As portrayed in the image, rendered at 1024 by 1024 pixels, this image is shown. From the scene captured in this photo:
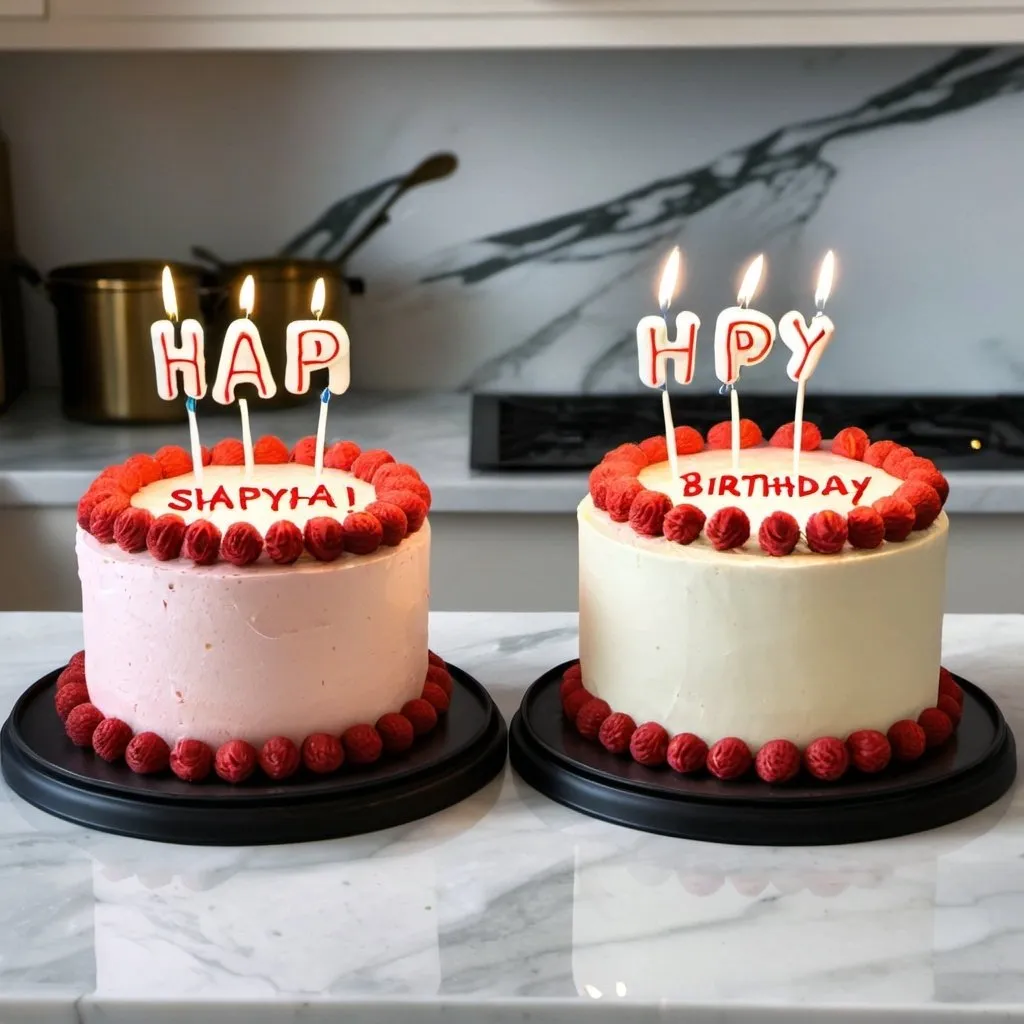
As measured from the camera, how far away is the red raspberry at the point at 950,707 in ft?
4.09

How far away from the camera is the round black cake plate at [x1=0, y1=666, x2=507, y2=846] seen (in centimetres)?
111

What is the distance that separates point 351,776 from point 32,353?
1801 millimetres

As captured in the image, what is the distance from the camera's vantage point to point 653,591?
45.8 inches

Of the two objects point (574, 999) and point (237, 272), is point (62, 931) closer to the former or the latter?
point (574, 999)

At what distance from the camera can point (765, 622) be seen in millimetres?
1138

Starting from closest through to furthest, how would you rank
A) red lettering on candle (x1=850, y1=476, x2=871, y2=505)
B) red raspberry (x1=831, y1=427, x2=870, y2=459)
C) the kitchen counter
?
the kitchen counter < red lettering on candle (x1=850, y1=476, x2=871, y2=505) < red raspberry (x1=831, y1=427, x2=870, y2=459)

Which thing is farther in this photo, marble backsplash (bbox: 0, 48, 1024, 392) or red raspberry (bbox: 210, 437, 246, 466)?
marble backsplash (bbox: 0, 48, 1024, 392)

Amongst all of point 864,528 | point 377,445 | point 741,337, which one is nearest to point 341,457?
point 741,337

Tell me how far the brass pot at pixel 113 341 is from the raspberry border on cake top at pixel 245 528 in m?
1.13

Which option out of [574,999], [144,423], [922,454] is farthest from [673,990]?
[144,423]

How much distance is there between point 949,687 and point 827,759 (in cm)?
20

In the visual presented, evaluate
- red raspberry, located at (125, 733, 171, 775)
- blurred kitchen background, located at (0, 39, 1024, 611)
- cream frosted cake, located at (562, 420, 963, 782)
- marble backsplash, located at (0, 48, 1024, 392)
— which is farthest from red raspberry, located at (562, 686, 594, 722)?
marble backsplash, located at (0, 48, 1024, 392)

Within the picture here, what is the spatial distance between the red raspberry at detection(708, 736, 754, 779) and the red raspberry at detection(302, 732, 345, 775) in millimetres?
282

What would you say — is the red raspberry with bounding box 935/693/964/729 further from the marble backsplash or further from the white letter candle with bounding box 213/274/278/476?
the marble backsplash
